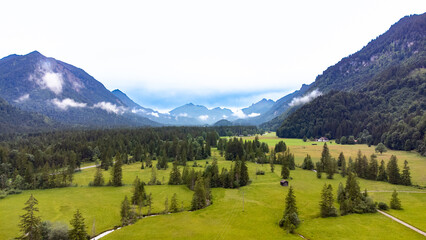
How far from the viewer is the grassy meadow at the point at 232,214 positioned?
59250mm

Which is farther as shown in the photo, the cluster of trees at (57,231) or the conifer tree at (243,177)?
the conifer tree at (243,177)

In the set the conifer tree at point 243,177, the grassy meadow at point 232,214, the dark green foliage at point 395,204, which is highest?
the conifer tree at point 243,177

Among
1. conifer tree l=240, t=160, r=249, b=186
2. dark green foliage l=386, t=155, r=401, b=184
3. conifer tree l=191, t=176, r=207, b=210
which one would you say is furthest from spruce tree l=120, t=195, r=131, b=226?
dark green foliage l=386, t=155, r=401, b=184

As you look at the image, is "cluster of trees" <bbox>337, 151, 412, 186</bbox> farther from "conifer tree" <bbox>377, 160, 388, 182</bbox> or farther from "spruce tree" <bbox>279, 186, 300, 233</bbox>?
"spruce tree" <bbox>279, 186, 300, 233</bbox>

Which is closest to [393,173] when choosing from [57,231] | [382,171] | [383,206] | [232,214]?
[382,171]

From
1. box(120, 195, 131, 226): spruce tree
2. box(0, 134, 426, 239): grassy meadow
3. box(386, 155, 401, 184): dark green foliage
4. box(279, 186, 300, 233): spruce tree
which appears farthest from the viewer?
box(386, 155, 401, 184): dark green foliage

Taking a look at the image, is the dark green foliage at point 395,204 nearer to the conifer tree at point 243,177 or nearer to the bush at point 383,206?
the bush at point 383,206

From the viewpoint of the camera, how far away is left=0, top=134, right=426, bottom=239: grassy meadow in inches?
2333

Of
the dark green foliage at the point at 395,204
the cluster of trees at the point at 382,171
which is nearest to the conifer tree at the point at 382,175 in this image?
the cluster of trees at the point at 382,171

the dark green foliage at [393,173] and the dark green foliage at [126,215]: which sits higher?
the dark green foliage at [393,173]

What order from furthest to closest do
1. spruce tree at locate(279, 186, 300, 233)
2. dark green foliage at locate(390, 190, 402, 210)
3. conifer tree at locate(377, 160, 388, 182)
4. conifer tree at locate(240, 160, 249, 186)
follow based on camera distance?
conifer tree at locate(240, 160, 249, 186) → conifer tree at locate(377, 160, 388, 182) → dark green foliage at locate(390, 190, 402, 210) → spruce tree at locate(279, 186, 300, 233)

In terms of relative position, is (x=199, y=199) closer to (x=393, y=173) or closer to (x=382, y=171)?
(x=393, y=173)

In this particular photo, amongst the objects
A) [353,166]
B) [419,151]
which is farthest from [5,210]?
[419,151]

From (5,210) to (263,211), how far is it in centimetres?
8926
